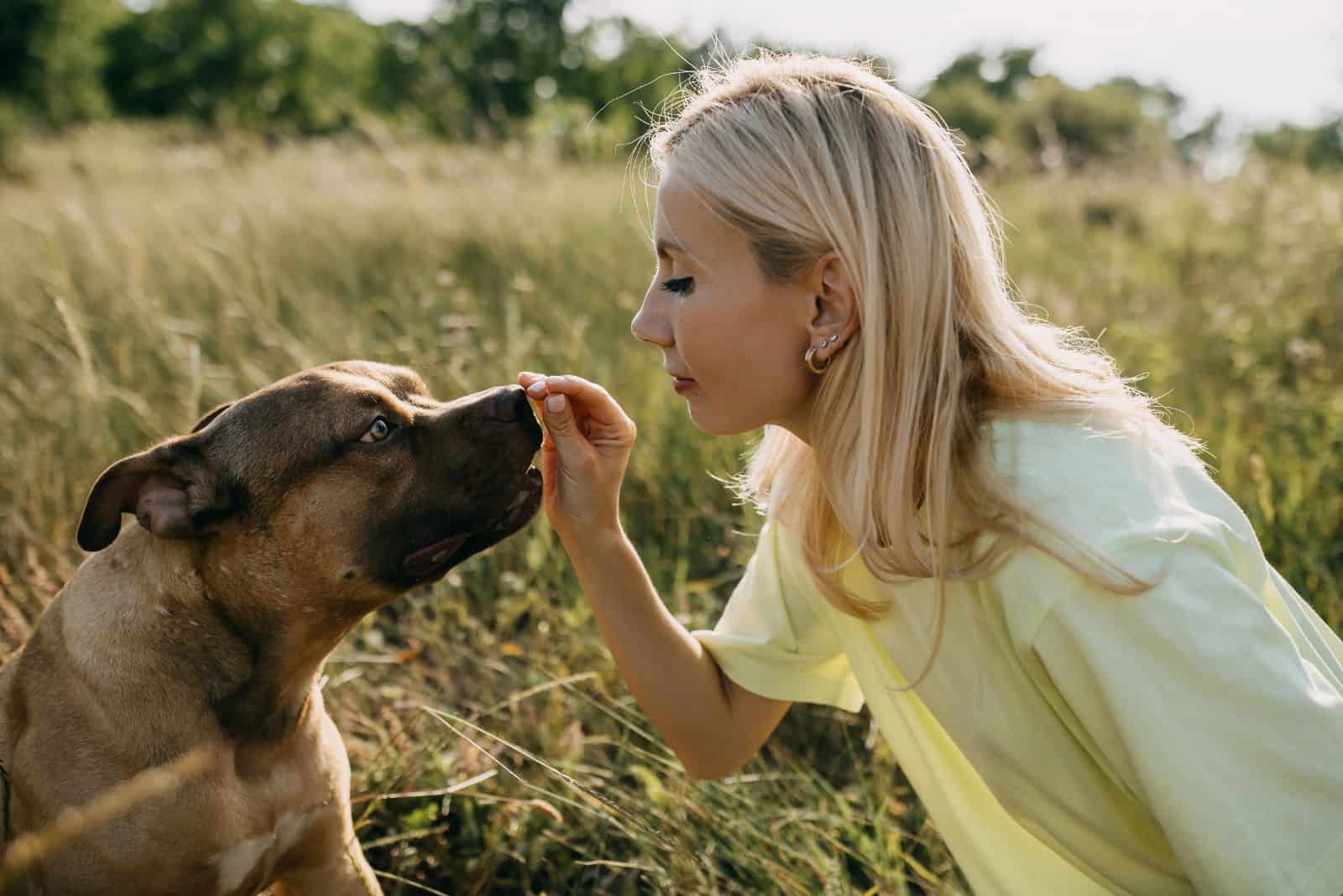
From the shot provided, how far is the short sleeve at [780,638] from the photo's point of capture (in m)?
2.73

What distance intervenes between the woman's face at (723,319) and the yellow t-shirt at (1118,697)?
0.43 m

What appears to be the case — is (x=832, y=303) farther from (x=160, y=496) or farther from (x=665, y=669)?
(x=160, y=496)

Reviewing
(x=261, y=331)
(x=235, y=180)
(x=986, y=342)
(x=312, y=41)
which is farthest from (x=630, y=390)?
(x=312, y=41)

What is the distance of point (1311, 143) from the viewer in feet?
50.8

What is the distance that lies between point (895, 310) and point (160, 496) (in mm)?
1593

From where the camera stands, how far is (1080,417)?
87.5 inches

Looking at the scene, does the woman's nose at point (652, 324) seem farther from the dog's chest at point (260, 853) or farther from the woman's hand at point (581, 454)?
the dog's chest at point (260, 853)

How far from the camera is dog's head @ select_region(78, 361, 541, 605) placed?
2477 mm

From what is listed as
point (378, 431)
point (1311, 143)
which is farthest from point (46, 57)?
point (378, 431)

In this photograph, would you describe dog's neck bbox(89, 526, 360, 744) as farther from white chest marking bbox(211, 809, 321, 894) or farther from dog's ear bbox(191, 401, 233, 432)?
dog's ear bbox(191, 401, 233, 432)

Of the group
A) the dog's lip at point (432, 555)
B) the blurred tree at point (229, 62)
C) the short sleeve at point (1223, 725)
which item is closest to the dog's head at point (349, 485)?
the dog's lip at point (432, 555)

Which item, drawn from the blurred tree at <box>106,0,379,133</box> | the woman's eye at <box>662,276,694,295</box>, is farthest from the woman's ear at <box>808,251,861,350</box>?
the blurred tree at <box>106,0,379,133</box>

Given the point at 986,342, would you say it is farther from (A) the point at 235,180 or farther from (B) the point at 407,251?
(A) the point at 235,180

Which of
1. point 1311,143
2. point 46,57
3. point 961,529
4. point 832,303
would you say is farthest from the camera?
point 46,57
